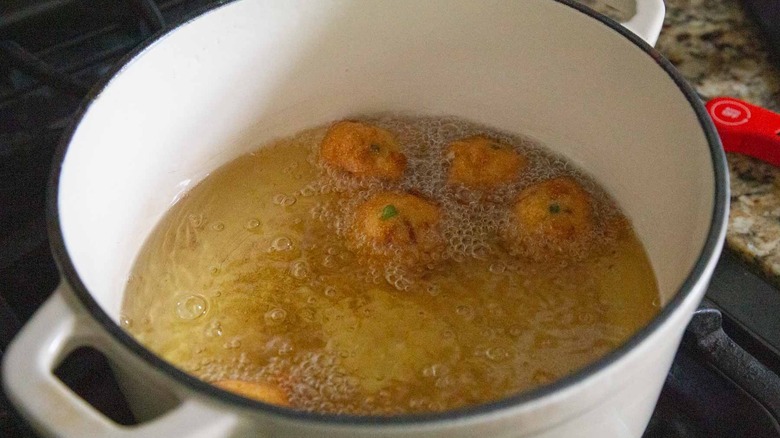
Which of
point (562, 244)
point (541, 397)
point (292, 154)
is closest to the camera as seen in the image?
point (541, 397)

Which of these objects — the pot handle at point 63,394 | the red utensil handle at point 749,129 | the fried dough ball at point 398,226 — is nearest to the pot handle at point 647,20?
the red utensil handle at point 749,129

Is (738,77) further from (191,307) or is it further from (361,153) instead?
(191,307)

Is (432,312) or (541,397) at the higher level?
(541,397)

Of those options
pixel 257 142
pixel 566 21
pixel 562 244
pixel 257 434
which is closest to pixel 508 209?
pixel 562 244

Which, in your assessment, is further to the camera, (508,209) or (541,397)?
(508,209)

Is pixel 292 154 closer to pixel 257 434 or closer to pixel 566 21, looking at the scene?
pixel 566 21

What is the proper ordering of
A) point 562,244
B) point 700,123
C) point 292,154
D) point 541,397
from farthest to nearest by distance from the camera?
point 292,154, point 562,244, point 700,123, point 541,397

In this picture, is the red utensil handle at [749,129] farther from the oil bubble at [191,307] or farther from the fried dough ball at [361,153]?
the oil bubble at [191,307]
